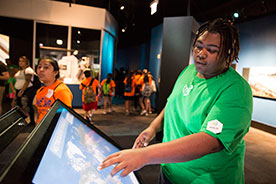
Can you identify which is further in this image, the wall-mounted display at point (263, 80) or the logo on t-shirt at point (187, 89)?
the wall-mounted display at point (263, 80)

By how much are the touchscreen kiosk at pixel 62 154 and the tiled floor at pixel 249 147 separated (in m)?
2.35

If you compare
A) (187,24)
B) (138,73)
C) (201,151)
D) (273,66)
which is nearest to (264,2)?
(273,66)

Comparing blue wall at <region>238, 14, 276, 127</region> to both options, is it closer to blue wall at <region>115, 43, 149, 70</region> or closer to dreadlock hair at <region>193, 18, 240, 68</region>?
dreadlock hair at <region>193, 18, 240, 68</region>

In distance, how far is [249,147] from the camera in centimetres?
454

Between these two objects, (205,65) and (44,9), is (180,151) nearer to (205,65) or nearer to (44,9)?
(205,65)

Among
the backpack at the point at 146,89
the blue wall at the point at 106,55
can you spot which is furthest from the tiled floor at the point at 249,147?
the blue wall at the point at 106,55

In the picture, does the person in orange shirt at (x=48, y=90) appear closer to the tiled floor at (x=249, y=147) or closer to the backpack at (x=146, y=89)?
the tiled floor at (x=249, y=147)

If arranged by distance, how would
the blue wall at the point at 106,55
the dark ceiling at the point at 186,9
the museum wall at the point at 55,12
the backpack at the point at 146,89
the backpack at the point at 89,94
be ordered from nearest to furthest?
1. the backpack at the point at 89,94
2. the dark ceiling at the point at 186,9
3. the museum wall at the point at 55,12
4. the backpack at the point at 146,89
5. the blue wall at the point at 106,55

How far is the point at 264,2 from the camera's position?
5473 millimetres

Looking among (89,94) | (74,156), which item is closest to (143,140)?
(74,156)

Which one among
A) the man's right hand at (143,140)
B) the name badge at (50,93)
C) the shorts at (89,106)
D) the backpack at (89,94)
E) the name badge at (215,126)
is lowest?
the shorts at (89,106)

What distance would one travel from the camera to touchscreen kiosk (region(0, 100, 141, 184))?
0.35 m

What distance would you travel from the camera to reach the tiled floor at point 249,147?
3.04m

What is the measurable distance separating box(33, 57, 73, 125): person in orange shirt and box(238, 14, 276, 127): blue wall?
624 centimetres
